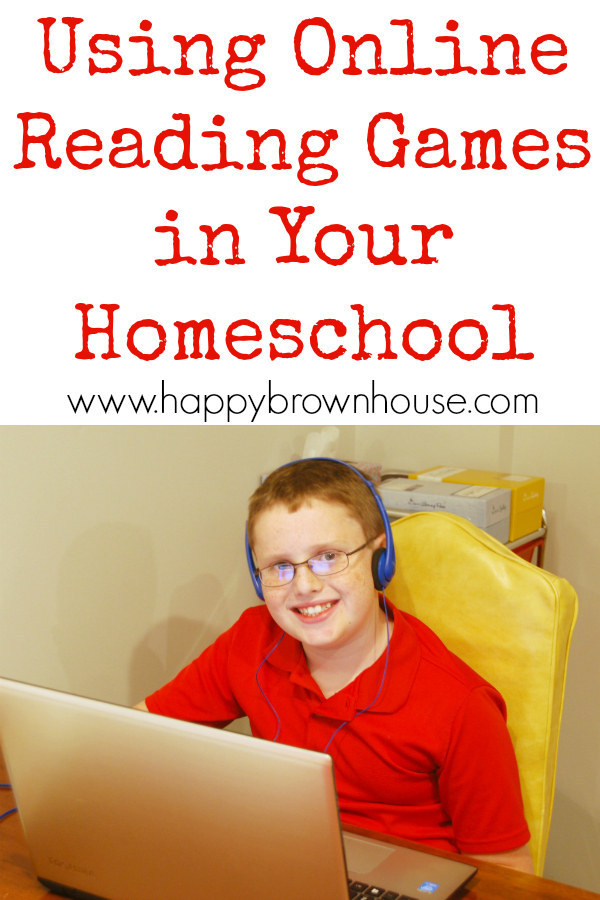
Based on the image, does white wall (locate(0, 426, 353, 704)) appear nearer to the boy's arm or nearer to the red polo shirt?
the red polo shirt

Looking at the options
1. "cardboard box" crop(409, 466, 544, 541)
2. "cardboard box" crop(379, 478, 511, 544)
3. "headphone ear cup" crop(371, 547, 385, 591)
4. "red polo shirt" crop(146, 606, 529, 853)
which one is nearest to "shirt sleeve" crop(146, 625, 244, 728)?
"red polo shirt" crop(146, 606, 529, 853)

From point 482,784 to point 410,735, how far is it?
107 millimetres

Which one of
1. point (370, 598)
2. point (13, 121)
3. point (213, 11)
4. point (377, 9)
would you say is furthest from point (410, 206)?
point (370, 598)

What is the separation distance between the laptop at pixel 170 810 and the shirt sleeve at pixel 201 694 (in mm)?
420

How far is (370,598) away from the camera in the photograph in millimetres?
1181

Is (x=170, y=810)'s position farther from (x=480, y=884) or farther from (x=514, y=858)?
(x=514, y=858)

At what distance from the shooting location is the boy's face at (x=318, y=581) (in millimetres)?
1142

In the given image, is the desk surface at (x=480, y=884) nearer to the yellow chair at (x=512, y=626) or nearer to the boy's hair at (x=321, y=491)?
the yellow chair at (x=512, y=626)

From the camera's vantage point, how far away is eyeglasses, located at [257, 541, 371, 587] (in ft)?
3.79

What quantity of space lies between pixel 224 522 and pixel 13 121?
1021mm

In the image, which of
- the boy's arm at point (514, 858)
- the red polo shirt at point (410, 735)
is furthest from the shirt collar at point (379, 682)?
the boy's arm at point (514, 858)

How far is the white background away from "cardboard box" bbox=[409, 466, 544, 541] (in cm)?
19

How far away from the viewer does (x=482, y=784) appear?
105 cm

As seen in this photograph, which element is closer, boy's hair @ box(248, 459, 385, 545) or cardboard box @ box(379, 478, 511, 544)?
boy's hair @ box(248, 459, 385, 545)
